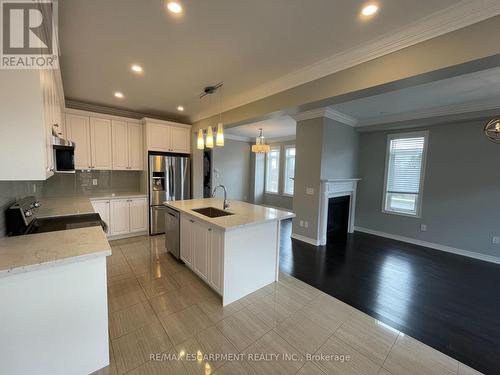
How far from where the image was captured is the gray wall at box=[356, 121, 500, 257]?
3699mm

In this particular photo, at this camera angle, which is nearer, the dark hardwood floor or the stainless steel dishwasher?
the dark hardwood floor

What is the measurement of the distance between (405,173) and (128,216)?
19.9 feet

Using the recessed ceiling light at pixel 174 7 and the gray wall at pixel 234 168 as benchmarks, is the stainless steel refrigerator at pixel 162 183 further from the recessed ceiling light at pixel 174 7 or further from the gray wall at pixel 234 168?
the recessed ceiling light at pixel 174 7

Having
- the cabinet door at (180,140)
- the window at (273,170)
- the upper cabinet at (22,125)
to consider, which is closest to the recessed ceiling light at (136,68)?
the upper cabinet at (22,125)

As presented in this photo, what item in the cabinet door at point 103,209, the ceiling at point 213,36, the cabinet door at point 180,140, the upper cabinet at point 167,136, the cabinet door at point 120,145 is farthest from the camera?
the cabinet door at point 180,140

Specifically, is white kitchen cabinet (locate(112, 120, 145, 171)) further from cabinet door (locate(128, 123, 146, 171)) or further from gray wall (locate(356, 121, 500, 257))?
gray wall (locate(356, 121, 500, 257))

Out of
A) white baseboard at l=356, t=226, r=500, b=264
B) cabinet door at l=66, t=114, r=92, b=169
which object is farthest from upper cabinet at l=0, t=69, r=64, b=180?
white baseboard at l=356, t=226, r=500, b=264

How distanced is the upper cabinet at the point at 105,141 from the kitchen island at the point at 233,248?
7.59ft

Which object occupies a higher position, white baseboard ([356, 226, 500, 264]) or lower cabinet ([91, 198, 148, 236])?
lower cabinet ([91, 198, 148, 236])

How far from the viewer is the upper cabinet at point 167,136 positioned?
169 inches

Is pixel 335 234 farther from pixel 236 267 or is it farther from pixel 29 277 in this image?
pixel 29 277

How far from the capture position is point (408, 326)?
205 cm

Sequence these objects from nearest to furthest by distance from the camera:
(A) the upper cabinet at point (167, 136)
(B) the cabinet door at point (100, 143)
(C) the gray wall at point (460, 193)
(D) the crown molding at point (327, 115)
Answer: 1. (C) the gray wall at point (460, 193)
2. (B) the cabinet door at point (100, 143)
3. (D) the crown molding at point (327, 115)
4. (A) the upper cabinet at point (167, 136)

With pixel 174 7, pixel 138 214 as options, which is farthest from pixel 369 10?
pixel 138 214
